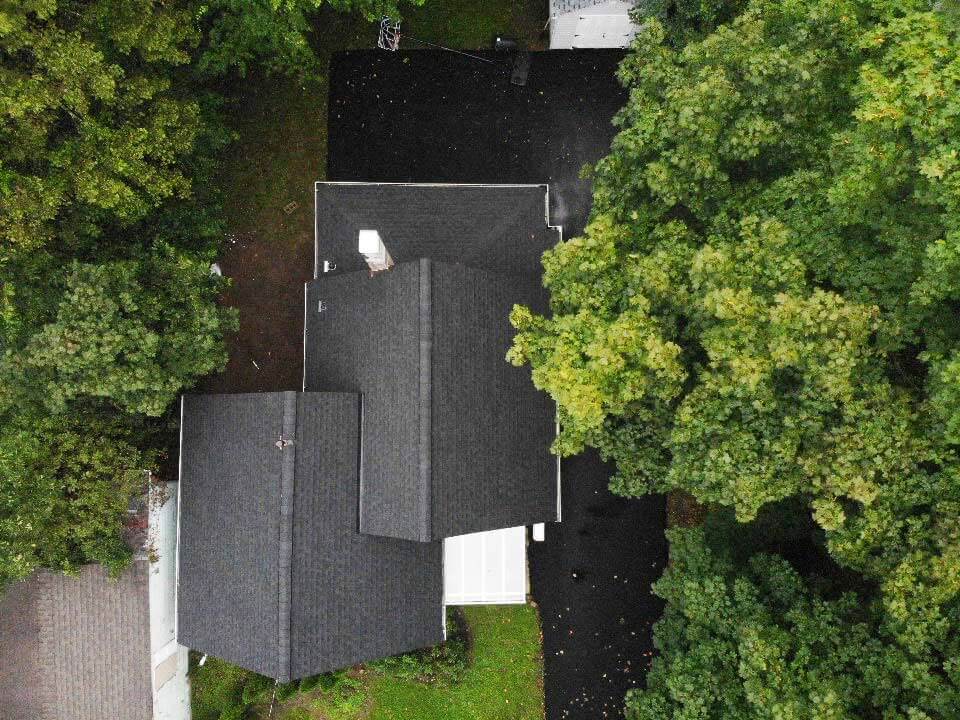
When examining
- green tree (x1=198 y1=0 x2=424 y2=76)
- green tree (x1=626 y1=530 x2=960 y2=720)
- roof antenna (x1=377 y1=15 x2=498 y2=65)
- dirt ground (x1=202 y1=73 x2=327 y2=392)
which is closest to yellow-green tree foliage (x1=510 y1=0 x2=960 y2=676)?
green tree (x1=626 y1=530 x2=960 y2=720)

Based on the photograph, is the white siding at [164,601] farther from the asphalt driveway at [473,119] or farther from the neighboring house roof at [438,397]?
the asphalt driveway at [473,119]

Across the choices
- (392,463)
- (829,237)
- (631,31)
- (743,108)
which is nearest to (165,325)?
(392,463)

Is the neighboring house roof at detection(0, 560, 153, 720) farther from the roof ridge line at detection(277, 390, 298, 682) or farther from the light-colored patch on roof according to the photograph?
the light-colored patch on roof

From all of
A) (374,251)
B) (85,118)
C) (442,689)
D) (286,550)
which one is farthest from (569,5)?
(442,689)

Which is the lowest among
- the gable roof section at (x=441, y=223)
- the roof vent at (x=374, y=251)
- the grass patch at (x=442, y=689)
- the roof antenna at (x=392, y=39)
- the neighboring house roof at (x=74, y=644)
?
the grass patch at (x=442, y=689)

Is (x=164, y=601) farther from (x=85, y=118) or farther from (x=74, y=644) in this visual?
A: (x=85, y=118)

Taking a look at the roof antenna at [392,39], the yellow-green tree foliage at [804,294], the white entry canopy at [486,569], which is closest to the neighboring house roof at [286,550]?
the white entry canopy at [486,569]
